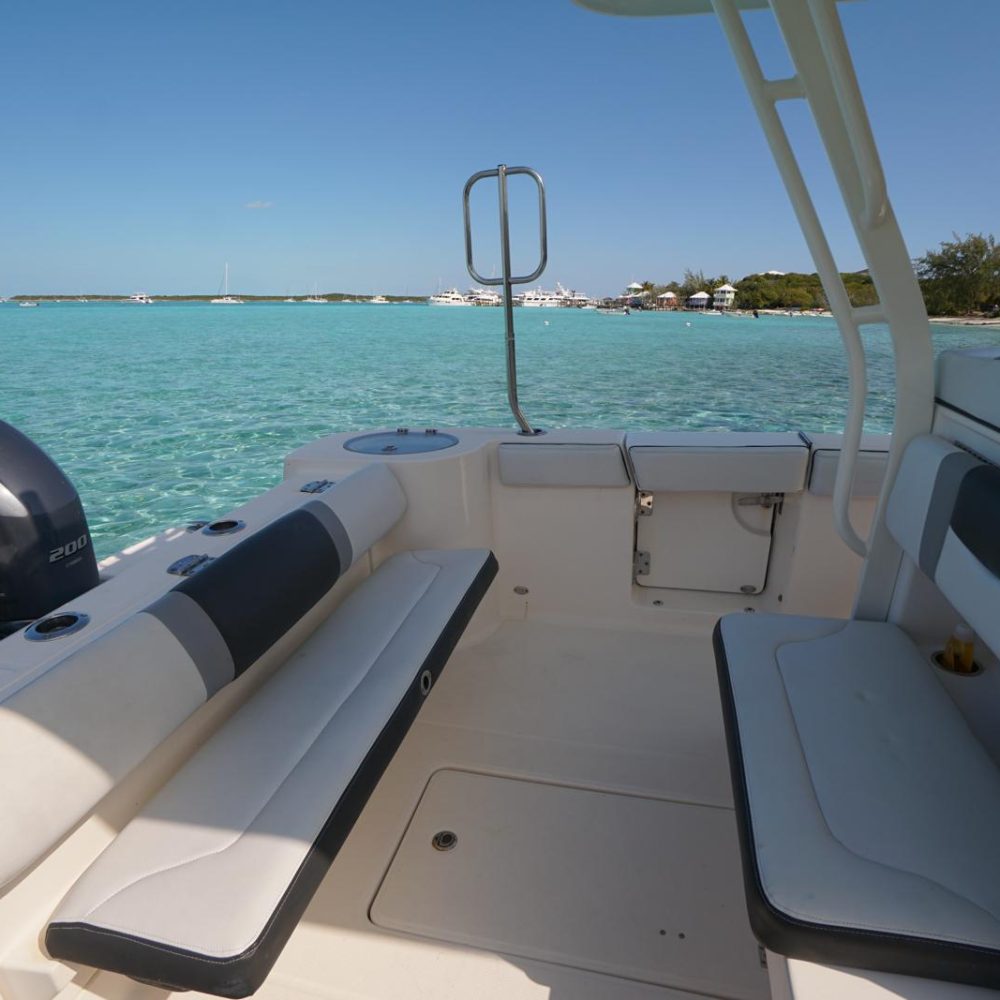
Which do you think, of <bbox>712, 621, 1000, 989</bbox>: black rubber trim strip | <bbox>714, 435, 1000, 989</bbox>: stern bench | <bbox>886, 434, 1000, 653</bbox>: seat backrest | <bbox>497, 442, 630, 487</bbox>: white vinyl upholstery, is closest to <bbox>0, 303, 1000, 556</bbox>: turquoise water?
<bbox>886, 434, 1000, 653</bbox>: seat backrest

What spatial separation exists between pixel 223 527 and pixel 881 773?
1351 millimetres

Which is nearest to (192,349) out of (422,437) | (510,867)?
(422,437)

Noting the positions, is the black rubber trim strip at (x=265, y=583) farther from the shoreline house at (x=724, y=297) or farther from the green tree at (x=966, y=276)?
the shoreline house at (x=724, y=297)

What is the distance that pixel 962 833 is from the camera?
778mm

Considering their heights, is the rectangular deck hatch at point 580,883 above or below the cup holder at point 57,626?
below

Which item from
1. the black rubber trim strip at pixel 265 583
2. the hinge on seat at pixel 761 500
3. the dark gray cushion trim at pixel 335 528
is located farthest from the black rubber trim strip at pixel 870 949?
the hinge on seat at pixel 761 500

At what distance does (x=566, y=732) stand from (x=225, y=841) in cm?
90

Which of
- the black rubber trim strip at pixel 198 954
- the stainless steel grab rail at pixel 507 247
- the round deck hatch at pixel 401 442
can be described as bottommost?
the black rubber trim strip at pixel 198 954

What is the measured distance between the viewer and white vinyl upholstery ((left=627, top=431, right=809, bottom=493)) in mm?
1776

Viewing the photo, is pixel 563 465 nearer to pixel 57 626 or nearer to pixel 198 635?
pixel 198 635

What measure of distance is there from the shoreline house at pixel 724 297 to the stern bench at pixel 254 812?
3202cm

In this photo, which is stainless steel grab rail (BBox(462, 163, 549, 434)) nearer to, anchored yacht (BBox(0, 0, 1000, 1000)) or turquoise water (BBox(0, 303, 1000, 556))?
anchored yacht (BBox(0, 0, 1000, 1000))

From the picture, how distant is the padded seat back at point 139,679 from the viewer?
0.73m

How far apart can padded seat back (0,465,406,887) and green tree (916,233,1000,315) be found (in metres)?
1.38
